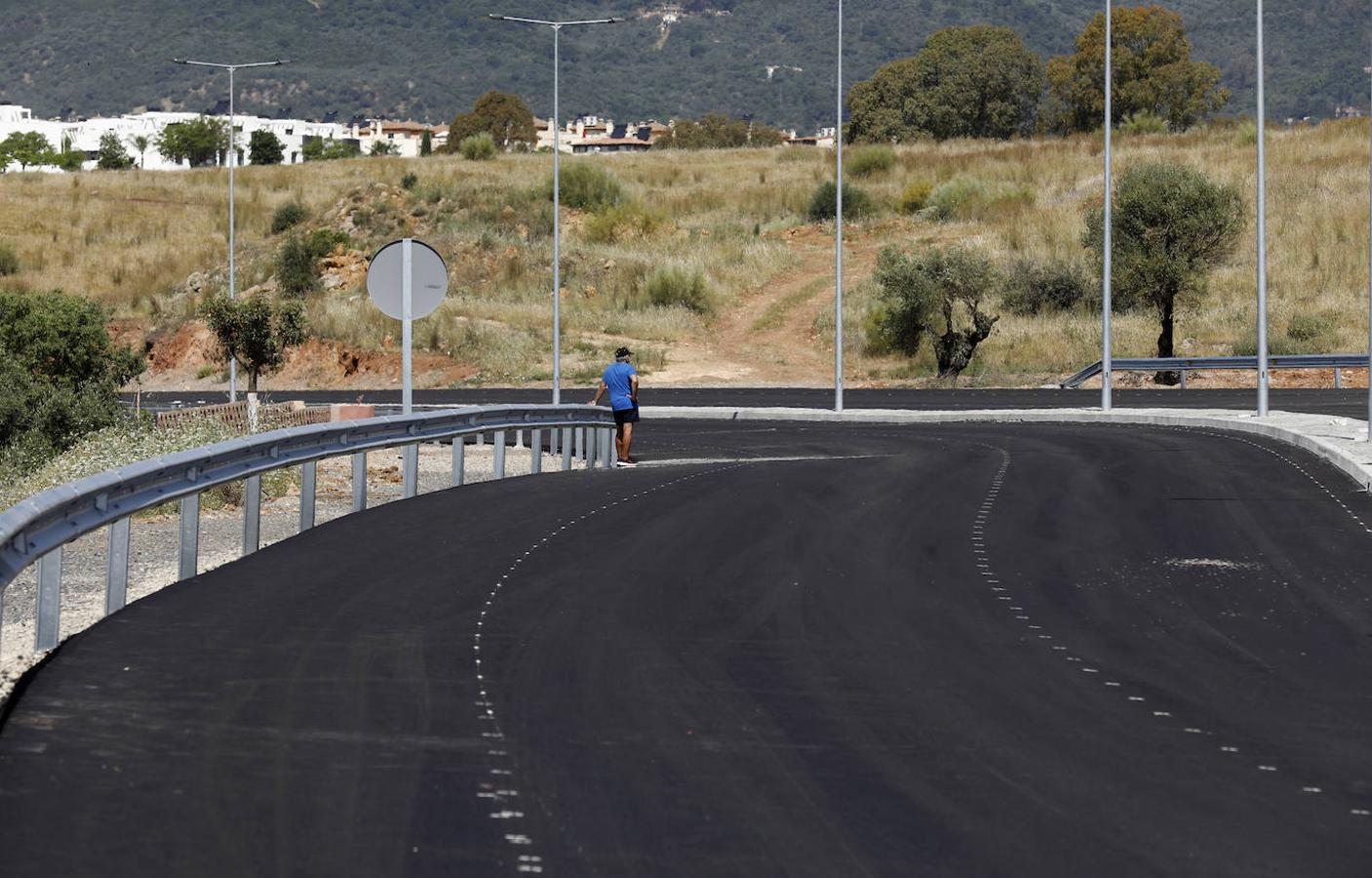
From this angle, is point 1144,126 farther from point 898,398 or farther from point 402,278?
point 402,278

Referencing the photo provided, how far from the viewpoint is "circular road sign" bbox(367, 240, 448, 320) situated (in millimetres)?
21000

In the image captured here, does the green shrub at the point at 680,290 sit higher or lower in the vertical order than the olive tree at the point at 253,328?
higher

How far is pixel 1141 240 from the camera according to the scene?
189ft

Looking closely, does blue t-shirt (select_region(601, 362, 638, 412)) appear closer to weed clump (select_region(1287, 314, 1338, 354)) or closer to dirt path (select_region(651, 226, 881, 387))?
dirt path (select_region(651, 226, 881, 387))

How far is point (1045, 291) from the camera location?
67625mm

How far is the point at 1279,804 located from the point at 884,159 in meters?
92.2

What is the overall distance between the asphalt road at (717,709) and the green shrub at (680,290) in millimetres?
55784

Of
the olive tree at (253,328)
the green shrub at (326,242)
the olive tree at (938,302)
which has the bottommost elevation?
the olive tree at (253,328)

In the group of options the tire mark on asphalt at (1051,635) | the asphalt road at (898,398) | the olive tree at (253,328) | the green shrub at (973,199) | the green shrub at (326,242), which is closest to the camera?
the tire mark on asphalt at (1051,635)

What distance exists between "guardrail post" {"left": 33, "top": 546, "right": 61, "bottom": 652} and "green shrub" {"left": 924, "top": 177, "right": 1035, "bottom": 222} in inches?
2897

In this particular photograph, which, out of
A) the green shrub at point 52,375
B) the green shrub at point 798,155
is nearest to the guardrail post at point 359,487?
the green shrub at point 52,375

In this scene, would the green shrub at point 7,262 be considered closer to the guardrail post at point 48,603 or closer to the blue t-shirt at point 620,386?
the blue t-shirt at point 620,386

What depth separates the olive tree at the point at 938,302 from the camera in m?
58.2

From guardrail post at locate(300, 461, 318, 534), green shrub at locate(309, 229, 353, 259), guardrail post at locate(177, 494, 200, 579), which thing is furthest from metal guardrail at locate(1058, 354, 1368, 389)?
guardrail post at locate(177, 494, 200, 579)
